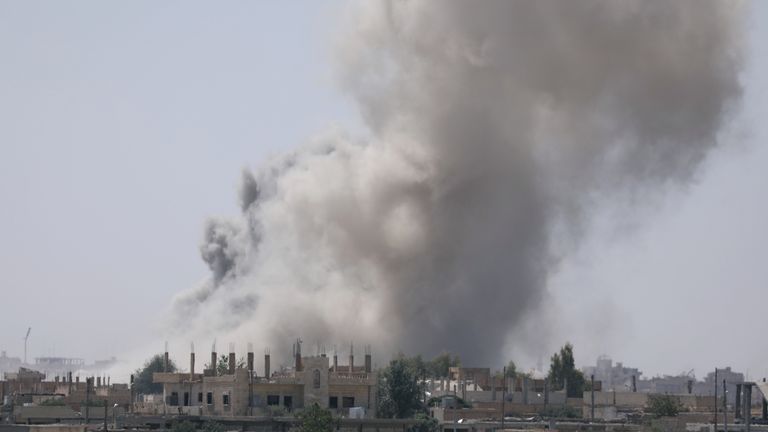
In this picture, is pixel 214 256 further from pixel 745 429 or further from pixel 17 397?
pixel 745 429

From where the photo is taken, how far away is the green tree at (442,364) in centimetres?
10881

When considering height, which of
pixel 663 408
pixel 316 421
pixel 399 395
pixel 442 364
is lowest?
pixel 663 408

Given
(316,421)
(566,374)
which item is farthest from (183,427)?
(566,374)

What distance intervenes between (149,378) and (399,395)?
43755 millimetres

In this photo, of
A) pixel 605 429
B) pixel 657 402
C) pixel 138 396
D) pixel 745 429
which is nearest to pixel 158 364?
pixel 138 396

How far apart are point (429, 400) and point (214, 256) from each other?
84.8 meters

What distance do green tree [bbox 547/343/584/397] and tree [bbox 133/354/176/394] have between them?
24.1 m

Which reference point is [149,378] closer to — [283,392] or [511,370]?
[511,370]

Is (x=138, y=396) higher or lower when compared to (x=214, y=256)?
lower

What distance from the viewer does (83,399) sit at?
87.3 m

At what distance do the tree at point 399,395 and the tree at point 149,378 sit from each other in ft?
112

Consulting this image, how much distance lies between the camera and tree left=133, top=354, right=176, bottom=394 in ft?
362

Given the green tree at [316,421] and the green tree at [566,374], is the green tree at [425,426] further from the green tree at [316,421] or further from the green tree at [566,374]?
the green tree at [566,374]

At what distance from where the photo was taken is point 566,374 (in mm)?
105562
